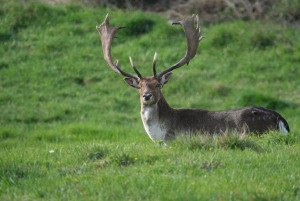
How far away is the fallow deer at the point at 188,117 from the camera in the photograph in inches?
332

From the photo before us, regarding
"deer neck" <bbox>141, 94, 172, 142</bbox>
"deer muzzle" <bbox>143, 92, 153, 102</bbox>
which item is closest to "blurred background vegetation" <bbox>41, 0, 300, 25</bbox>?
"deer neck" <bbox>141, 94, 172, 142</bbox>

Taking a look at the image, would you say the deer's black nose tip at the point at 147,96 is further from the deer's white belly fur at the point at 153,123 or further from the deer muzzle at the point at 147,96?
the deer's white belly fur at the point at 153,123

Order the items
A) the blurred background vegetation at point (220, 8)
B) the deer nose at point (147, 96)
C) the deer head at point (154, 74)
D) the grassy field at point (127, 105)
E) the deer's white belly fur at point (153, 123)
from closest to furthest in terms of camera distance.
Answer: the grassy field at point (127, 105) → the deer nose at point (147, 96) → the deer head at point (154, 74) → the deer's white belly fur at point (153, 123) → the blurred background vegetation at point (220, 8)

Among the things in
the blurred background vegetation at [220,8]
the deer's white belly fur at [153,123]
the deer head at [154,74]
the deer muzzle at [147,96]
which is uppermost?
the blurred background vegetation at [220,8]

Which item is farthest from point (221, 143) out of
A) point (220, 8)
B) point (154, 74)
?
point (220, 8)

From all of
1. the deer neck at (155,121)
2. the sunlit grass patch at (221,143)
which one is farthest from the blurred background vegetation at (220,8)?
the sunlit grass patch at (221,143)

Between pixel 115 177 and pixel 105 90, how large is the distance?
8.11 metres

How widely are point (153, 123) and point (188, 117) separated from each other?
0.67 meters

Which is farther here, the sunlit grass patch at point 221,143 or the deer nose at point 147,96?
the deer nose at point 147,96

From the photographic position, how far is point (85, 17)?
1627cm

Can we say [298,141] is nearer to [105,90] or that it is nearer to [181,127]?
[181,127]

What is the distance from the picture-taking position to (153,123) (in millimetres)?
8586

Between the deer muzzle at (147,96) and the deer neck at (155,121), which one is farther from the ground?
the deer muzzle at (147,96)

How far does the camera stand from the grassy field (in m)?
5.59
